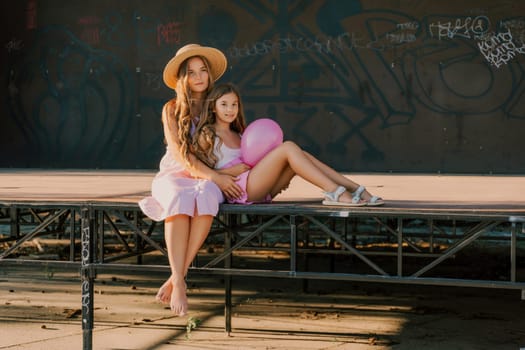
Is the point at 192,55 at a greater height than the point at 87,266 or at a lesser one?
greater

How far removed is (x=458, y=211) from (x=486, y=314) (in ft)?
7.30

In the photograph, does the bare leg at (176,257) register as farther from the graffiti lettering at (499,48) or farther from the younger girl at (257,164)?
the graffiti lettering at (499,48)

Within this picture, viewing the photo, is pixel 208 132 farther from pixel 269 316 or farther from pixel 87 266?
pixel 269 316

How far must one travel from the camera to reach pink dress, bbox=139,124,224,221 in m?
4.76

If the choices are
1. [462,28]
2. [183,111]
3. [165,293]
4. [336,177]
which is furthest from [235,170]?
[462,28]

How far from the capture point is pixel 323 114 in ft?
40.3

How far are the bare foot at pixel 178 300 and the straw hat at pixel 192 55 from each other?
1.49 meters

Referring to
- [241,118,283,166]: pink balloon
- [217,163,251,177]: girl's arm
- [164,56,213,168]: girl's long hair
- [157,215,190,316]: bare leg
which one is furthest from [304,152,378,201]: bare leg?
[157,215,190,316]: bare leg

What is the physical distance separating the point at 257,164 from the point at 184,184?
496mm

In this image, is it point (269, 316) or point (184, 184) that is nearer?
point (184, 184)

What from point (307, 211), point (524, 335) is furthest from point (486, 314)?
point (307, 211)

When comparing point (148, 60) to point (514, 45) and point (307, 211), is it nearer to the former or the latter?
point (514, 45)

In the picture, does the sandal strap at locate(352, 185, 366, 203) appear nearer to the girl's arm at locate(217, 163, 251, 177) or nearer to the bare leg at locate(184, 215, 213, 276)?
the girl's arm at locate(217, 163, 251, 177)

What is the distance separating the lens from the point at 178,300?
4.68 meters
